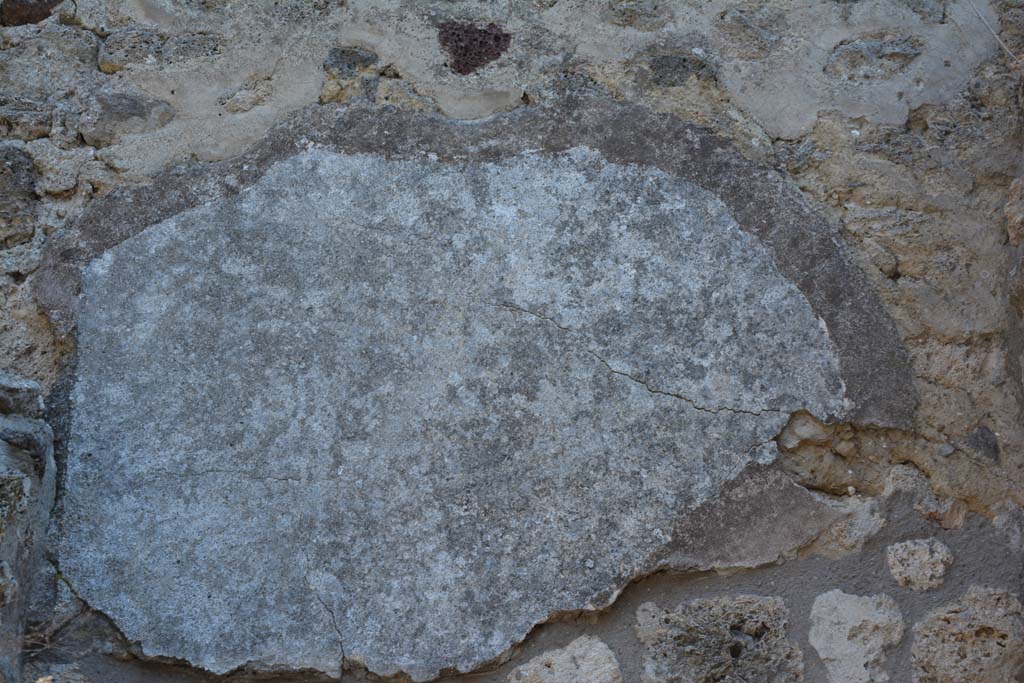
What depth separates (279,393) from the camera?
1.69 m

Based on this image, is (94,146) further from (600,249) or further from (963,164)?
(963,164)

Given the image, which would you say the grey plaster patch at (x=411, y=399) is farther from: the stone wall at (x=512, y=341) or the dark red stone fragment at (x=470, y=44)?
the dark red stone fragment at (x=470, y=44)

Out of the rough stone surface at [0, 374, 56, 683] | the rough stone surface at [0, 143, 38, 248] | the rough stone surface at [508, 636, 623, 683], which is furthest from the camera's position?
the rough stone surface at [0, 143, 38, 248]

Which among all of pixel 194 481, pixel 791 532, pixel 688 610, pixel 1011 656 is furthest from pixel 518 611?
pixel 1011 656

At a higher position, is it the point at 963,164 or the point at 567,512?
the point at 963,164

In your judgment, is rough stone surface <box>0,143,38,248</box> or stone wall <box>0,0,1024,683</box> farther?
rough stone surface <box>0,143,38,248</box>

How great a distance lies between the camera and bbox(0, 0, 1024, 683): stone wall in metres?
1.60

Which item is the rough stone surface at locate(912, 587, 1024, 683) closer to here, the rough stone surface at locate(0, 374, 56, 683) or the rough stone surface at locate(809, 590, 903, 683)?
the rough stone surface at locate(809, 590, 903, 683)

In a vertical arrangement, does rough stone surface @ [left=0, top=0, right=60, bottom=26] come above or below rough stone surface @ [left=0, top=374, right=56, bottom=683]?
above

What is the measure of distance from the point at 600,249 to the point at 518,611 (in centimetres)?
58

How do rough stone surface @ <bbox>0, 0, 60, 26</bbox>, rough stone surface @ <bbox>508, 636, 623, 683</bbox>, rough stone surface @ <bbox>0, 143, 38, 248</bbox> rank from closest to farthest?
rough stone surface @ <bbox>508, 636, 623, 683</bbox>
rough stone surface @ <bbox>0, 143, 38, 248</bbox>
rough stone surface @ <bbox>0, 0, 60, 26</bbox>

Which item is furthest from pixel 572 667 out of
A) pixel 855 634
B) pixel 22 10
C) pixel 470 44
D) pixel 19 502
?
pixel 22 10

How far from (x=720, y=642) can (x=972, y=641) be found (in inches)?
14.6

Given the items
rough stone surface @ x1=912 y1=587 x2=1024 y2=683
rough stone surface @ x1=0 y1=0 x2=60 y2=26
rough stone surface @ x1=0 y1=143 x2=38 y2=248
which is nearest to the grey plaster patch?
rough stone surface @ x1=0 y1=143 x2=38 y2=248
